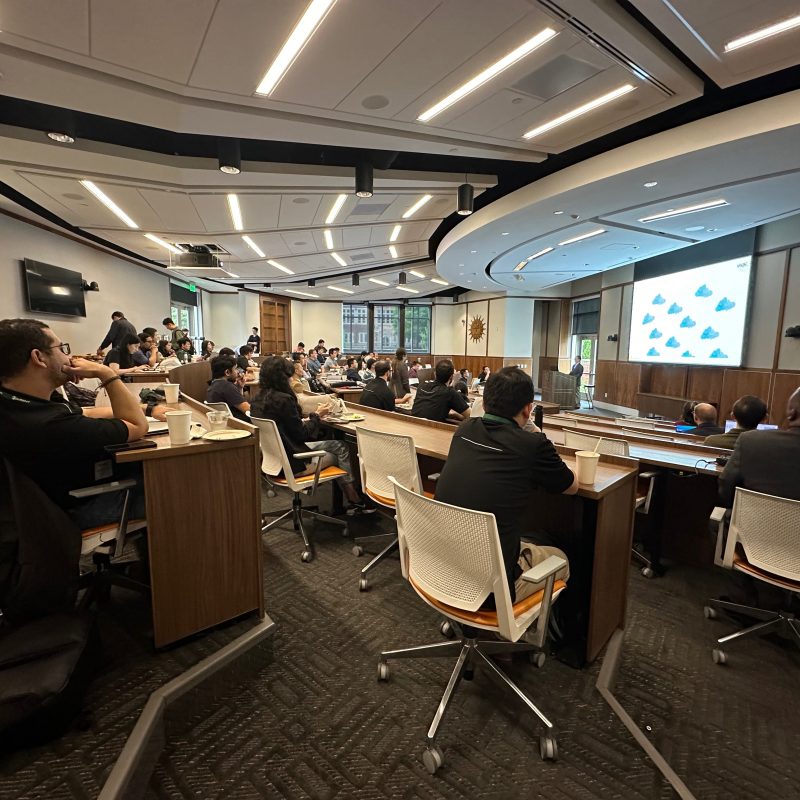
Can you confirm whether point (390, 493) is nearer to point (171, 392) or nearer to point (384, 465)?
point (384, 465)

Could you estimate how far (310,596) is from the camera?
233 centimetres

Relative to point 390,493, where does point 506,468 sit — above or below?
above

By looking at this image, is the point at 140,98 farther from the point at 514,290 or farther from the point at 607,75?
the point at 514,290

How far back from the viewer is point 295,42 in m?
2.56

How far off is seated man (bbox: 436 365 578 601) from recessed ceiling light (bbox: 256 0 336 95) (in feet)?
7.69

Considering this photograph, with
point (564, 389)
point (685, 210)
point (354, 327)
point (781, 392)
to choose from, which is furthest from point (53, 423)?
point (354, 327)

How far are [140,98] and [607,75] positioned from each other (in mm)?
3434

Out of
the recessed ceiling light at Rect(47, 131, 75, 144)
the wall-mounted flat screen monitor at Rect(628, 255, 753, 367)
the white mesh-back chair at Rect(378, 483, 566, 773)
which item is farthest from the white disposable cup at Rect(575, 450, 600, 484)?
the wall-mounted flat screen monitor at Rect(628, 255, 753, 367)

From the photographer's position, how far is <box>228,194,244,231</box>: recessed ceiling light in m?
5.29

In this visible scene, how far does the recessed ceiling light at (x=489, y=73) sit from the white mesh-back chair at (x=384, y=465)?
2.66 meters

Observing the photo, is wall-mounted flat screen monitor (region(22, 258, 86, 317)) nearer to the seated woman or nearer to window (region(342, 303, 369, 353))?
the seated woman

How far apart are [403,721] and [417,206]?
19.9ft


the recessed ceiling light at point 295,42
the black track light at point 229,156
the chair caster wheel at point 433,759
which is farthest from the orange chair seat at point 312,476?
the black track light at point 229,156

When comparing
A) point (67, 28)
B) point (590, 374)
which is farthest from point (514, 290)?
point (67, 28)
